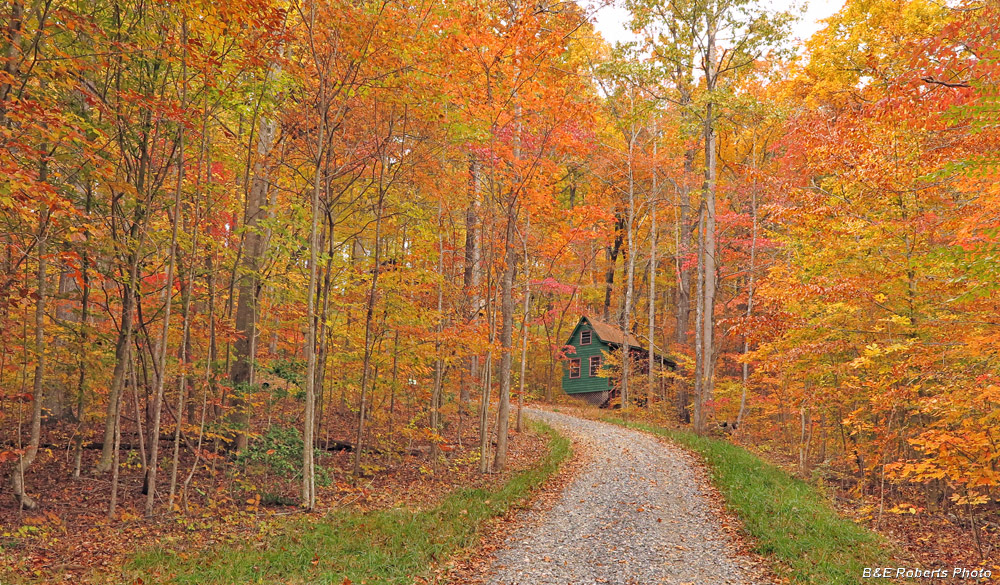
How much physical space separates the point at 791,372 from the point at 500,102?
8411 millimetres

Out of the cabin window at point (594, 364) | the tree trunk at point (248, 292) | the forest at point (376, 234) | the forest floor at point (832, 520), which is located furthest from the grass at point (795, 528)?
the cabin window at point (594, 364)

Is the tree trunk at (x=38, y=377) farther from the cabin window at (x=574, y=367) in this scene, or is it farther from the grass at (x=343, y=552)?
the cabin window at (x=574, y=367)

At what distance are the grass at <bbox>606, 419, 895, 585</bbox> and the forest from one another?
114cm

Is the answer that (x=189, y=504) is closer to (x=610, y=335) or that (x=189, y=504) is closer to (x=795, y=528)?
(x=795, y=528)

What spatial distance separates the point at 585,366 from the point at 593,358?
2.10ft

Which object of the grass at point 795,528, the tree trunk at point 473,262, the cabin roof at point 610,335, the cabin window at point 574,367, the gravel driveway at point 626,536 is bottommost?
the gravel driveway at point 626,536

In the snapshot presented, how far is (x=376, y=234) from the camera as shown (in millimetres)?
11008

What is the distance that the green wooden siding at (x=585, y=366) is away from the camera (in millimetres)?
28516

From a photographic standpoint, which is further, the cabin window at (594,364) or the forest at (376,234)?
the cabin window at (594,364)

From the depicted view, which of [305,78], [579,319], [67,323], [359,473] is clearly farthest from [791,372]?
[579,319]

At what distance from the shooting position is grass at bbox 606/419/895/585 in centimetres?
661

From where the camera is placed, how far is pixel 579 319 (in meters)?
30.0

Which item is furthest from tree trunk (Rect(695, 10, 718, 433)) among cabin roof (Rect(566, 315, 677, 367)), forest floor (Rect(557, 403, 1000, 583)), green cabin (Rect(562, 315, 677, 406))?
green cabin (Rect(562, 315, 677, 406))

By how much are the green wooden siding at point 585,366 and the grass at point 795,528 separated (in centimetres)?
1696
